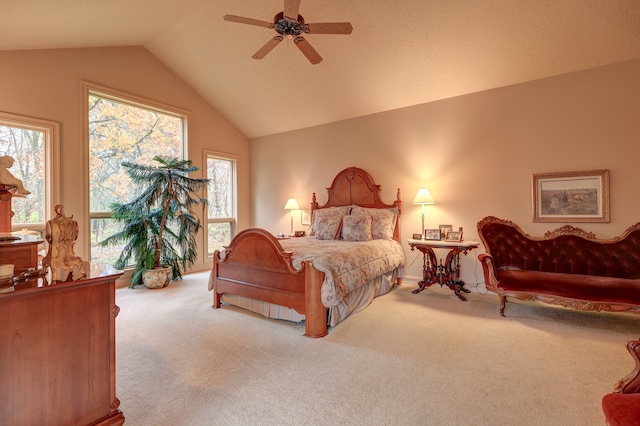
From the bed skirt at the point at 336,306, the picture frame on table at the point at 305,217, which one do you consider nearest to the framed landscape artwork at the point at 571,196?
the bed skirt at the point at 336,306

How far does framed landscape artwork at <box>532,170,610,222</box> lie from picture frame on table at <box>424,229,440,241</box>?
4.04ft

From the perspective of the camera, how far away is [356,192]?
538cm

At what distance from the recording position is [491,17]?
3271 mm

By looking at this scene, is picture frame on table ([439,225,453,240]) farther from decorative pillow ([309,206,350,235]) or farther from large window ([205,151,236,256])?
large window ([205,151,236,256])

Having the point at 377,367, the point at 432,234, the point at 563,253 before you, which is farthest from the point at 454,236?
the point at 377,367

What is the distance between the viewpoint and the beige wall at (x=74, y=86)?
3.75 meters

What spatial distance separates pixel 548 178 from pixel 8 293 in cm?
511

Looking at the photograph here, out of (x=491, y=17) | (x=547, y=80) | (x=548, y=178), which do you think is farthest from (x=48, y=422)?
(x=547, y=80)

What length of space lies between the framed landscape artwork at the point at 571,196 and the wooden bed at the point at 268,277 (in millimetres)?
→ 3194

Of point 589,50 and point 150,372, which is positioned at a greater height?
point 589,50

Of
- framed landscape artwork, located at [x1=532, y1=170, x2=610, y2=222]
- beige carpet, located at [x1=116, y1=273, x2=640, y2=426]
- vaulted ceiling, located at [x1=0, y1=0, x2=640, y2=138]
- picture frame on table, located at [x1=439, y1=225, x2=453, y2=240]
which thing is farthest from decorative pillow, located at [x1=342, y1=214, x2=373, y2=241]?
framed landscape artwork, located at [x1=532, y1=170, x2=610, y2=222]

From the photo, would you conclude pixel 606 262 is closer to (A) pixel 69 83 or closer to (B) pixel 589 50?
(B) pixel 589 50

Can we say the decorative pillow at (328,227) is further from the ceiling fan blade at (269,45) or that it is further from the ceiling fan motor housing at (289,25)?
the ceiling fan motor housing at (289,25)

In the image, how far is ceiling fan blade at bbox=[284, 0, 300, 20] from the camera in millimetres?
2449
